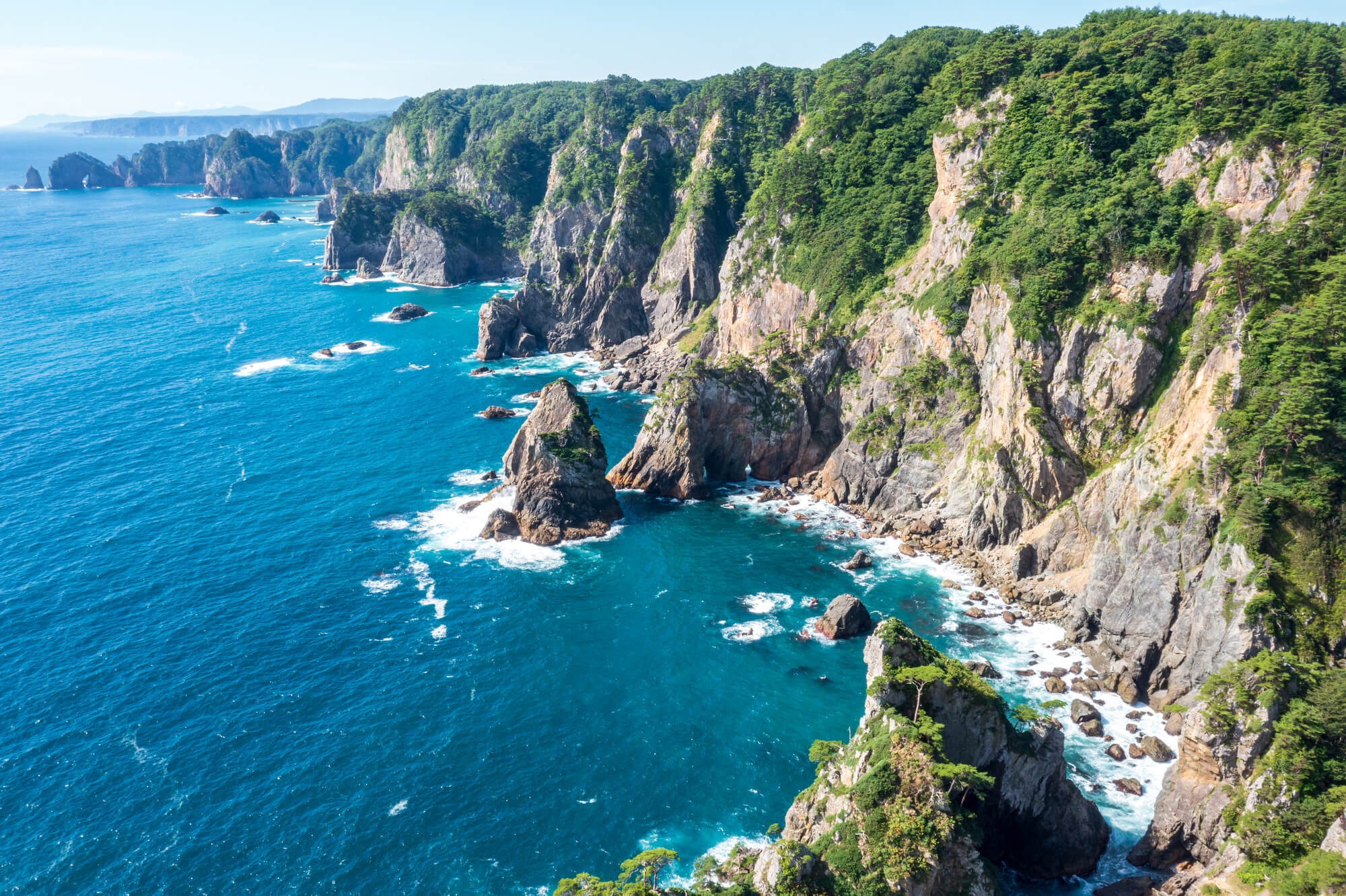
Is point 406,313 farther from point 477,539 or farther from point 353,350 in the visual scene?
point 477,539

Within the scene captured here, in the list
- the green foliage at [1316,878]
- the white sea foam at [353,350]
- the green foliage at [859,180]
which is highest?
the green foliage at [859,180]

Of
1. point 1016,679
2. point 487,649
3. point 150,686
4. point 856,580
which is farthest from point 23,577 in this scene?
point 1016,679

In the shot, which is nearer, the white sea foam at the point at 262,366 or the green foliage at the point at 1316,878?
the green foliage at the point at 1316,878

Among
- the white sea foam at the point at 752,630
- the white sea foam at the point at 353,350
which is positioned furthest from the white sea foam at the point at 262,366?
→ the white sea foam at the point at 752,630

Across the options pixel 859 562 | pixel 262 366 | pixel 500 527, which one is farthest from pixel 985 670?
pixel 262 366

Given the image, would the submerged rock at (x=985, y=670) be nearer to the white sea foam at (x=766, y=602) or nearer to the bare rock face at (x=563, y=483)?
the white sea foam at (x=766, y=602)

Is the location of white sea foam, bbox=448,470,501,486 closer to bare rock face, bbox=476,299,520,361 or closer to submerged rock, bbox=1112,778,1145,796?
bare rock face, bbox=476,299,520,361

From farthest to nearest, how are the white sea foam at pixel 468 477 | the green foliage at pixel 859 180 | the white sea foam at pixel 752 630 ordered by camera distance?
the green foliage at pixel 859 180
the white sea foam at pixel 468 477
the white sea foam at pixel 752 630
